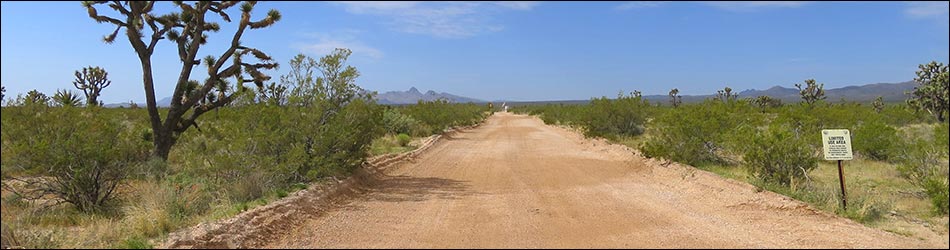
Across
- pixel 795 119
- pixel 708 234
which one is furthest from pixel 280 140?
pixel 795 119

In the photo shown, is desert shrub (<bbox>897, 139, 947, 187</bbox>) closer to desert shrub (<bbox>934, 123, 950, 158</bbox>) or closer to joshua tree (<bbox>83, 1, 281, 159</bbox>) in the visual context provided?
desert shrub (<bbox>934, 123, 950, 158</bbox>)

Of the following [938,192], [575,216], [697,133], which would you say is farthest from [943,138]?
[697,133]

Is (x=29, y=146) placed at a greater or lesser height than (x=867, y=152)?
greater

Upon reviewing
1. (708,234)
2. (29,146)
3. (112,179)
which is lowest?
(708,234)

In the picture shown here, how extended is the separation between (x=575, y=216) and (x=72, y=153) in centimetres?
823

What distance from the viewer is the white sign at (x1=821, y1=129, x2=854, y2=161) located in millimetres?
9805

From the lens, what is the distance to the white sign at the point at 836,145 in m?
9.80

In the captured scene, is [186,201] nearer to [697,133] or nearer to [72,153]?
[72,153]

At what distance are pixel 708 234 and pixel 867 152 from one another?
14.3 metres

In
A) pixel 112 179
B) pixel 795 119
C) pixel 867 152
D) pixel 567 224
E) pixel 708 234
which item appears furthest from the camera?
pixel 795 119

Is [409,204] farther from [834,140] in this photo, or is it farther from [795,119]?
[795,119]

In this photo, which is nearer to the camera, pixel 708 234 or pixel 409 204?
pixel 708 234

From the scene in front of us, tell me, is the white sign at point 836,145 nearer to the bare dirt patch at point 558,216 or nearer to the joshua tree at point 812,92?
the bare dirt patch at point 558,216

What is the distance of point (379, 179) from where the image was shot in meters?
15.0
